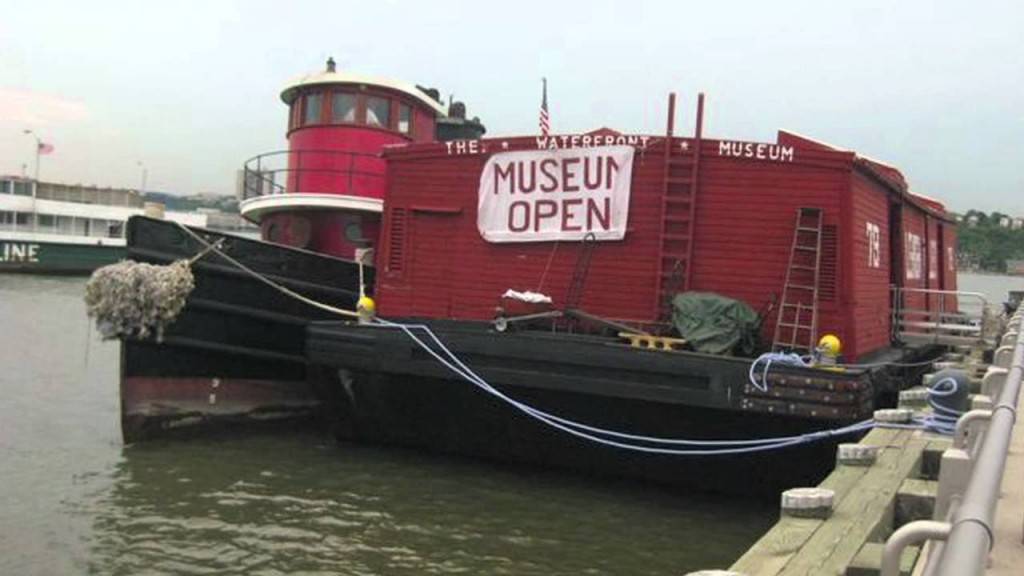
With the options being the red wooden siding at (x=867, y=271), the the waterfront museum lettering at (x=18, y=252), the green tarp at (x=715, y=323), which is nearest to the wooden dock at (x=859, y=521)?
the green tarp at (x=715, y=323)

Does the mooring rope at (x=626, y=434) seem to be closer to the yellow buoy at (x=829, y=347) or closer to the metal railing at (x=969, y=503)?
the yellow buoy at (x=829, y=347)

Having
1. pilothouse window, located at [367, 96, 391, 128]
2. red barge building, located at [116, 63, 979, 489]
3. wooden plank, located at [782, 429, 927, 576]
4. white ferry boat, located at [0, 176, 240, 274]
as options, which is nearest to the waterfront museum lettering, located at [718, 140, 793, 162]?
red barge building, located at [116, 63, 979, 489]

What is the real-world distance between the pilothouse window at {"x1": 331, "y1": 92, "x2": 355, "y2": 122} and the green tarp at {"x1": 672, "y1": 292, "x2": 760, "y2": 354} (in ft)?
20.8

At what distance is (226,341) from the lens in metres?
10.8

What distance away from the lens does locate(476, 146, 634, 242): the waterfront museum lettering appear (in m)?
9.23

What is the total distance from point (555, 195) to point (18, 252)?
40645mm

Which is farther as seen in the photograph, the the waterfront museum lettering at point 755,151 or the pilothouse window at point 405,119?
the pilothouse window at point 405,119

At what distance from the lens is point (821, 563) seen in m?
3.95

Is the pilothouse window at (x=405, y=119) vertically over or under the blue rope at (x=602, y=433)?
over

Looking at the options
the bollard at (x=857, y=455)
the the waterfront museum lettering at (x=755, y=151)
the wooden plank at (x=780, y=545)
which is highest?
the the waterfront museum lettering at (x=755, y=151)

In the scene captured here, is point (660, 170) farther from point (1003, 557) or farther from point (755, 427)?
point (1003, 557)

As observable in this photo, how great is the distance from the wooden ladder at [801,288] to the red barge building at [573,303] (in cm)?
2

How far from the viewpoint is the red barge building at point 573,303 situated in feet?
27.0

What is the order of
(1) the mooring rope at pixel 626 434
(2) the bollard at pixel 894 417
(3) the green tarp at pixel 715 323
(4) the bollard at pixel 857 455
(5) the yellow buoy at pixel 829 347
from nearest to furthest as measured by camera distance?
(4) the bollard at pixel 857 455
(2) the bollard at pixel 894 417
(1) the mooring rope at pixel 626 434
(5) the yellow buoy at pixel 829 347
(3) the green tarp at pixel 715 323
